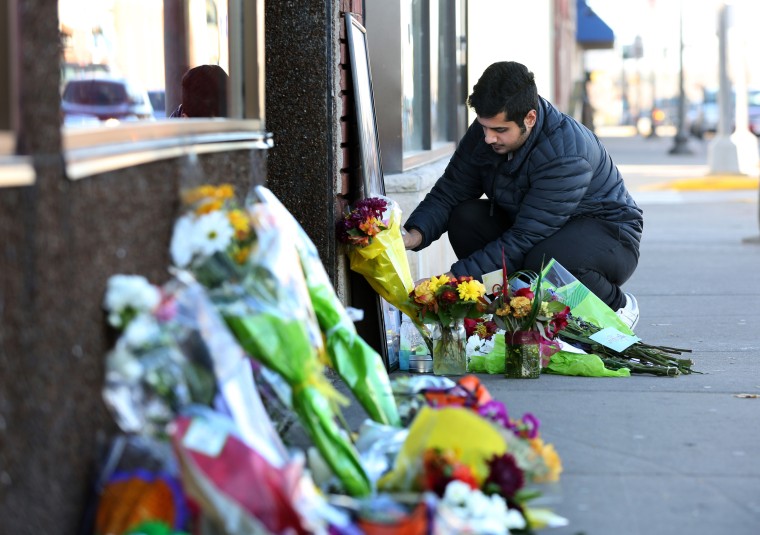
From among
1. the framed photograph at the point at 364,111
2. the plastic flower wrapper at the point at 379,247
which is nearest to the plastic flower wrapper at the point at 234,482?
the plastic flower wrapper at the point at 379,247

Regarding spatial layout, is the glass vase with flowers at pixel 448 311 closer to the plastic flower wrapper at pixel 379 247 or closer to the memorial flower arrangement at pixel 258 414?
the plastic flower wrapper at pixel 379 247

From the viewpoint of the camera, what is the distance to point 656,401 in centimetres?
523

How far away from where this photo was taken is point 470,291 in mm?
5504

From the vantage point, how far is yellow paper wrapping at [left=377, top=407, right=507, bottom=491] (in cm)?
346

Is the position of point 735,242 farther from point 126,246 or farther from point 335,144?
point 126,246

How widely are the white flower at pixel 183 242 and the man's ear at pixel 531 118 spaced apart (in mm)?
2742

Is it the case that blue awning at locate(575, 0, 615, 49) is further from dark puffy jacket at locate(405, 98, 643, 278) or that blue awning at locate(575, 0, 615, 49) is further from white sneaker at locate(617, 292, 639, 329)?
dark puffy jacket at locate(405, 98, 643, 278)

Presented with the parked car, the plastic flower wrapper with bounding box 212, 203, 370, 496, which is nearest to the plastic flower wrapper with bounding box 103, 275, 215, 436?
the plastic flower wrapper with bounding box 212, 203, 370, 496

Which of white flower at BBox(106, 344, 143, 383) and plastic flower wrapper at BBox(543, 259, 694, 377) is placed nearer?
white flower at BBox(106, 344, 143, 383)

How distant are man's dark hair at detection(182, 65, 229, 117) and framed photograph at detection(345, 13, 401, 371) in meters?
0.88

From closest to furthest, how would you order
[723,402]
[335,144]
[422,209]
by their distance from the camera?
[723,402], [335,144], [422,209]

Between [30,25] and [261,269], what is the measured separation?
3.03ft

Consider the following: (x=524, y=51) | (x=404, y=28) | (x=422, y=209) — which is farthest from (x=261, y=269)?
(x=524, y=51)

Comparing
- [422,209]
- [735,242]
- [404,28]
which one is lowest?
[735,242]
